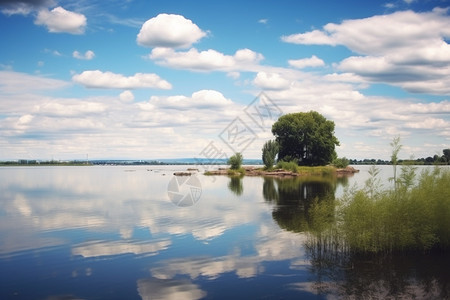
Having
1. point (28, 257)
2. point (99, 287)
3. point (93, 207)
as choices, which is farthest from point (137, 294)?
point (93, 207)

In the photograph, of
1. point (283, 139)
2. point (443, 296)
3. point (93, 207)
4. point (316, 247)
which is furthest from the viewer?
point (283, 139)

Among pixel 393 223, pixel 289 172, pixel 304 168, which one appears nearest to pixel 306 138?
pixel 304 168

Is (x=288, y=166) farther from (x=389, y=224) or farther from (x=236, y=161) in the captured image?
(x=389, y=224)

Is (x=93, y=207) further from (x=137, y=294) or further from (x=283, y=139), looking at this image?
(x=283, y=139)

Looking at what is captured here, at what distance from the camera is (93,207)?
129 ft

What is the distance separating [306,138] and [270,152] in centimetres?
1166

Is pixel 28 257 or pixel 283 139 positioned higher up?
pixel 283 139

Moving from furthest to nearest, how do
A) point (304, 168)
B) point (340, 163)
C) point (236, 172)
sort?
point (340, 163) → point (236, 172) → point (304, 168)

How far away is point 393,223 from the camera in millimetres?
19500

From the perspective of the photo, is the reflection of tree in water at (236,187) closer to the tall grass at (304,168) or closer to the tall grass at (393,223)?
the tall grass at (393,223)

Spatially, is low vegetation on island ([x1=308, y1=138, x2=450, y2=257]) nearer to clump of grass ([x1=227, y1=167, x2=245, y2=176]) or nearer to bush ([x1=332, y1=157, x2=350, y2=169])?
clump of grass ([x1=227, y1=167, x2=245, y2=176])

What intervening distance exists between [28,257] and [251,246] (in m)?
11.9

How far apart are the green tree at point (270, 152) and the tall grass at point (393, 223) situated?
89.6m

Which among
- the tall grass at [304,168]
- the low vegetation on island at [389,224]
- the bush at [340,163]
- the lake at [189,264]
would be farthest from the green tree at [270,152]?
the low vegetation on island at [389,224]
